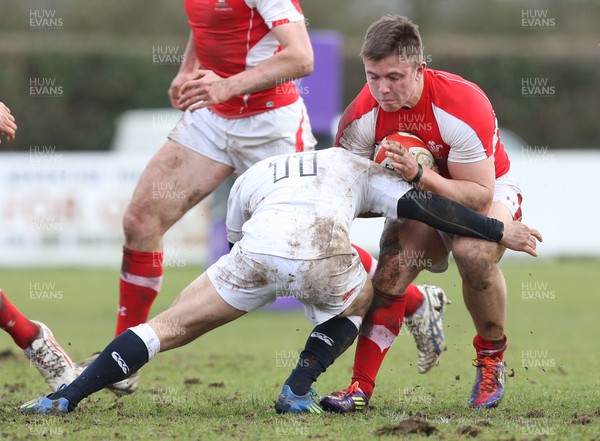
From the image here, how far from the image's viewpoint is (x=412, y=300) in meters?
6.31

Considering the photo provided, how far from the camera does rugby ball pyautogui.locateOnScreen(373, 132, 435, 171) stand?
17.7 ft

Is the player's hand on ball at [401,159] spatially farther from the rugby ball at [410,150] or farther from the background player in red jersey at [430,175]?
the rugby ball at [410,150]

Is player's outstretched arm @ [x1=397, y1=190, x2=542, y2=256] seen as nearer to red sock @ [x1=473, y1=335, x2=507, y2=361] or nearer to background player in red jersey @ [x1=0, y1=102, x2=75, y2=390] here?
red sock @ [x1=473, y1=335, x2=507, y2=361]

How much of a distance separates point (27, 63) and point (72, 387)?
20.9 m

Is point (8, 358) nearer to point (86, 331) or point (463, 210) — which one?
point (86, 331)

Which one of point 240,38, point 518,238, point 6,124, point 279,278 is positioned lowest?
point 279,278

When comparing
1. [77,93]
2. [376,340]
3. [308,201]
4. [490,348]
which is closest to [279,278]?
[308,201]

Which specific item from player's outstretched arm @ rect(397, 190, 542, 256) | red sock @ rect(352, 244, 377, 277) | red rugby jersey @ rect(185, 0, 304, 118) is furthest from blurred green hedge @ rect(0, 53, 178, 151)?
player's outstretched arm @ rect(397, 190, 542, 256)

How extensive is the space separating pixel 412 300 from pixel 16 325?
7.53 feet

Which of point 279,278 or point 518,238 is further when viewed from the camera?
point 518,238

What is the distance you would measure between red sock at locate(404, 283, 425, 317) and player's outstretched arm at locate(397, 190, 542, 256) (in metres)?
0.99

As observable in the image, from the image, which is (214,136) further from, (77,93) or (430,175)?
(77,93)

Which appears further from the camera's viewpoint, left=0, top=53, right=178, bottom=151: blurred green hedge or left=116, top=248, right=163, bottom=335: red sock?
left=0, top=53, right=178, bottom=151: blurred green hedge

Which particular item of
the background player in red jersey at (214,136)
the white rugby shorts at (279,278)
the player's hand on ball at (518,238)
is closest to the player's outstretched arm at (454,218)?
the player's hand on ball at (518,238)
